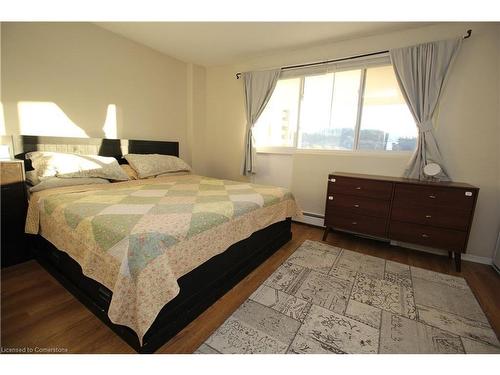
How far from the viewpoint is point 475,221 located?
7.58 ft

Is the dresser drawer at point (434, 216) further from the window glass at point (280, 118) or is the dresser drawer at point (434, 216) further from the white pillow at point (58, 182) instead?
the white pillow at point (58, 182)

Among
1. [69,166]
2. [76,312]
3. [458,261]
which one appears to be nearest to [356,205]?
[458,261]

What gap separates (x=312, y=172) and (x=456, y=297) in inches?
75.8

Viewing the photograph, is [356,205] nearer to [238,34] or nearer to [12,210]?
[238,34]

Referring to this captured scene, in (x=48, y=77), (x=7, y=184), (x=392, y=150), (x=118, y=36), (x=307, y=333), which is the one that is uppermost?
(x=118, y=36)

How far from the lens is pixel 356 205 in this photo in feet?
8.26

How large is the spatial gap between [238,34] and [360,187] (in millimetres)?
2281

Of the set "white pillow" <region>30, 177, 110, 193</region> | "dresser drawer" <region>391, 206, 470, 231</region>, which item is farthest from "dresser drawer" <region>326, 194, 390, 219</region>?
"white pillow" <region>30, 177, 110, 193</region>

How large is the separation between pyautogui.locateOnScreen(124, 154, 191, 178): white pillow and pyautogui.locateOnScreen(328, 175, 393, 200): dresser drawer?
2064 mm

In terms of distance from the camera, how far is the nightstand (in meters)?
1.78

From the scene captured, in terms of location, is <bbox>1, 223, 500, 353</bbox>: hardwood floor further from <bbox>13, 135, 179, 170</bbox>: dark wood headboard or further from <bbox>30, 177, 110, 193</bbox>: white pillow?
<bbox>13, 135, 179, 170</bbox>: dark wood headboard

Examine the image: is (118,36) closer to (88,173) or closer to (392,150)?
(88,173)
